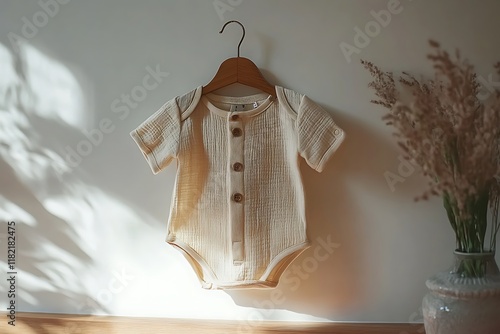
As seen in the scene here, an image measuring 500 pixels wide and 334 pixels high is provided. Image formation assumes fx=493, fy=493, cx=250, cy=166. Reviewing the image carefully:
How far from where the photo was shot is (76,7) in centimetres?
157

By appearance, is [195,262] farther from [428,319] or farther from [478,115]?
[478,115]

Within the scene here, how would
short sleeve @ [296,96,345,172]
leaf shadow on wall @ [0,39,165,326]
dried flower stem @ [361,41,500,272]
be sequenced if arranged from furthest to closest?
leaf shadow on wall @ [0,39,165,326] < short sleeve @ [296,96,345,172] < dried flower stem @ [361,41,500,272]

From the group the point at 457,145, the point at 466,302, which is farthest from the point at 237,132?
the point at 466,302

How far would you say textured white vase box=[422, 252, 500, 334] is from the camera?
115 centimetres

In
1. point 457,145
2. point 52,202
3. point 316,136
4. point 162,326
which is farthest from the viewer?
point 52,202

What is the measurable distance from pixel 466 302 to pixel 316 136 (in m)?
0.55

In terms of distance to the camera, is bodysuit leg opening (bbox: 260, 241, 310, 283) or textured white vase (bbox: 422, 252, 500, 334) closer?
textured white vase (bbox: 422, 252, 500, 334)

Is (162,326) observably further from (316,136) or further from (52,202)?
(316,136)

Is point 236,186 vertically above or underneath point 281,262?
above

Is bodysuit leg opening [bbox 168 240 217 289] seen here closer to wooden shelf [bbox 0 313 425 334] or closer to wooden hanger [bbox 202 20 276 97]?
wooden shelf [bbox 0 313 425 334]

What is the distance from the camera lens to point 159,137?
141 centimetres

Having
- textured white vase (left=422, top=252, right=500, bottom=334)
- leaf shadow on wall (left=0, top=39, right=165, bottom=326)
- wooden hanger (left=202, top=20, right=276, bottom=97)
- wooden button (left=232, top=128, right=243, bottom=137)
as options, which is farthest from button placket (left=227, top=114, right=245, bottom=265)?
textured white vase (left=422, top=252, right=500, bottom=334)

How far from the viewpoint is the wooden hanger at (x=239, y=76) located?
1.43 metres

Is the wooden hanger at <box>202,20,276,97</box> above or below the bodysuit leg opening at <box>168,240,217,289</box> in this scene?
above
